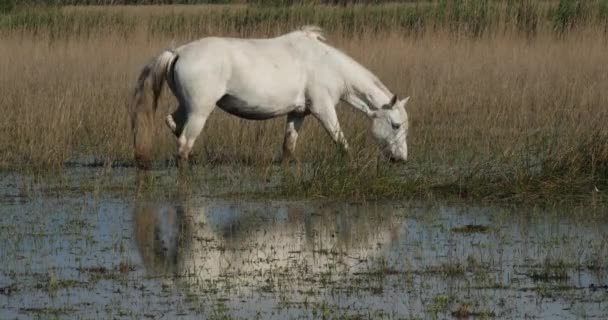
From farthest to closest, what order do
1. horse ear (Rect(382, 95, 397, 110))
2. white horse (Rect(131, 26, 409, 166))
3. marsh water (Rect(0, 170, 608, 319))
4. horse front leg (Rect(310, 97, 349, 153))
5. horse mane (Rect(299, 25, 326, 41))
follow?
horse mane (Rect(299, 25, 326, 41)) → horse ear (Rect(382, 95, 397, 110)) → horse front leg (Rect(310, 97, 349, 153)) → white horse (Rect(131, 26, 409, 166)) → marsh water (Rect(0, 170, 608, 319))

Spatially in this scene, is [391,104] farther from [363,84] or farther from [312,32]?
[312,32]

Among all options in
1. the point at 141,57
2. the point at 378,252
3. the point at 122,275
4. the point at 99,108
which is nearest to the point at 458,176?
the point at 378,252

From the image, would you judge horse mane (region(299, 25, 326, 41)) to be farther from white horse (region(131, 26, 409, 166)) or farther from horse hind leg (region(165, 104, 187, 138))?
horse hind leg (region(165, 104, 187, 138))

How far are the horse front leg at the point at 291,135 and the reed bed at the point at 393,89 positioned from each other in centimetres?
16

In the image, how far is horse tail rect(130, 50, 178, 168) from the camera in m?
10.7

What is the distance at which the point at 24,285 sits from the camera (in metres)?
6.75

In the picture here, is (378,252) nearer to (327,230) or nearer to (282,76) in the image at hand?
(327,230)

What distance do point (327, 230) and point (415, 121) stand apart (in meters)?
5.72

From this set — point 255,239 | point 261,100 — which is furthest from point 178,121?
point 255,239

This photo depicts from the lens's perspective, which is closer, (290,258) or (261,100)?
(290,258)

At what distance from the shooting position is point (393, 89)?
52.7 ft

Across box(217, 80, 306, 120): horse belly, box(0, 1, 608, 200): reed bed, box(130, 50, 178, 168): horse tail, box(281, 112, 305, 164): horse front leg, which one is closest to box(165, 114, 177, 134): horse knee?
box(130, 50, 178, 168): horse tail

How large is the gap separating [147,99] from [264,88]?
0.96 meters

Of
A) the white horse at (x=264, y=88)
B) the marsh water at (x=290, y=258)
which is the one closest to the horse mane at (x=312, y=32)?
the white horse at (x=264, y=88)
